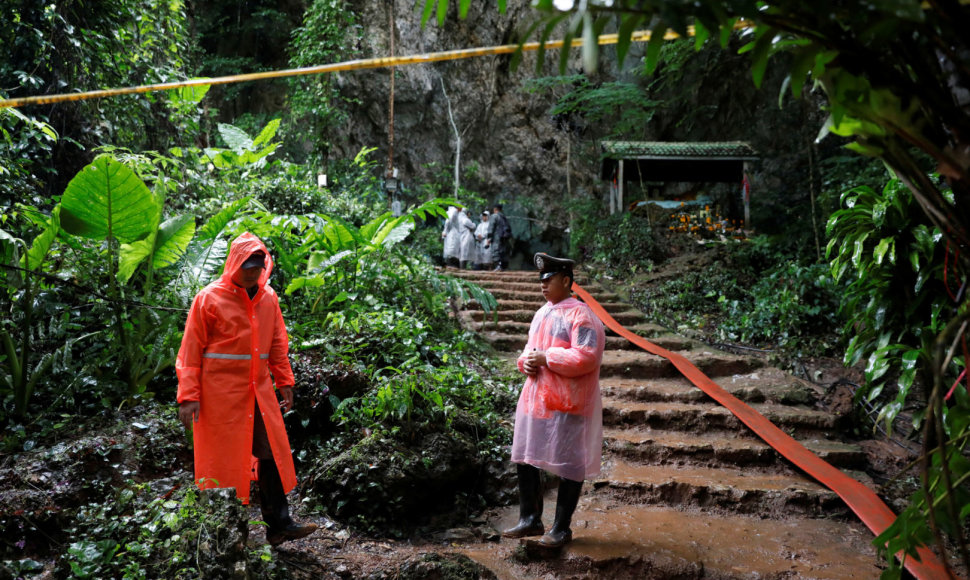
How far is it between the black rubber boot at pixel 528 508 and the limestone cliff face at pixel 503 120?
14910 millimetres

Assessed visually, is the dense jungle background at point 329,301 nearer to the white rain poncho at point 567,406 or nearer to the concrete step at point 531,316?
the concrete step at point 531,316

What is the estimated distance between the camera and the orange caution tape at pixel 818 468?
3.04m

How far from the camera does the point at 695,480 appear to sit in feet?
13.5

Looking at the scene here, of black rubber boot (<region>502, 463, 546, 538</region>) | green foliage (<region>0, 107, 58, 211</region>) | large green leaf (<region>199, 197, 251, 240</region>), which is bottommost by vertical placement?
black rubber boot (<region>502, 463, 546, 538</region>)

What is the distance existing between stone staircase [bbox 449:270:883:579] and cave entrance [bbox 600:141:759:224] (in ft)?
22.3

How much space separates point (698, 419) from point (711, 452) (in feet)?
1.52

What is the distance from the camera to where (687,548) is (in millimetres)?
3262

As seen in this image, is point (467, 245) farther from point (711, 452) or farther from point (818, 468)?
point (818, 468)

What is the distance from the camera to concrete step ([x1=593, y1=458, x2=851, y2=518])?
3.91m

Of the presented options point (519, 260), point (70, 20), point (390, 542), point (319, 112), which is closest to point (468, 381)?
point (390, 542)

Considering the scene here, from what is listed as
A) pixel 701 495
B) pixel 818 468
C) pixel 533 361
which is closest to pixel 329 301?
pixel 533 361

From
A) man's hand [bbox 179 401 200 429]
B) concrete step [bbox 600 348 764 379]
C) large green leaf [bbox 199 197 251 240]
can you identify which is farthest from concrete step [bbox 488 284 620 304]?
man's hand [bbox 179 401 200 429]

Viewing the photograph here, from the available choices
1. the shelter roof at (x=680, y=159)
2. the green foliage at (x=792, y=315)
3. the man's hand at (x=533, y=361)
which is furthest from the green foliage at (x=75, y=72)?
the shelter roof at (x=680, y=159)

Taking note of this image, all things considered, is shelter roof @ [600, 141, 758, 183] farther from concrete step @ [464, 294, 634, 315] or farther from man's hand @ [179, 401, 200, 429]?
man's hand @ [179, 401, 200, 429]
